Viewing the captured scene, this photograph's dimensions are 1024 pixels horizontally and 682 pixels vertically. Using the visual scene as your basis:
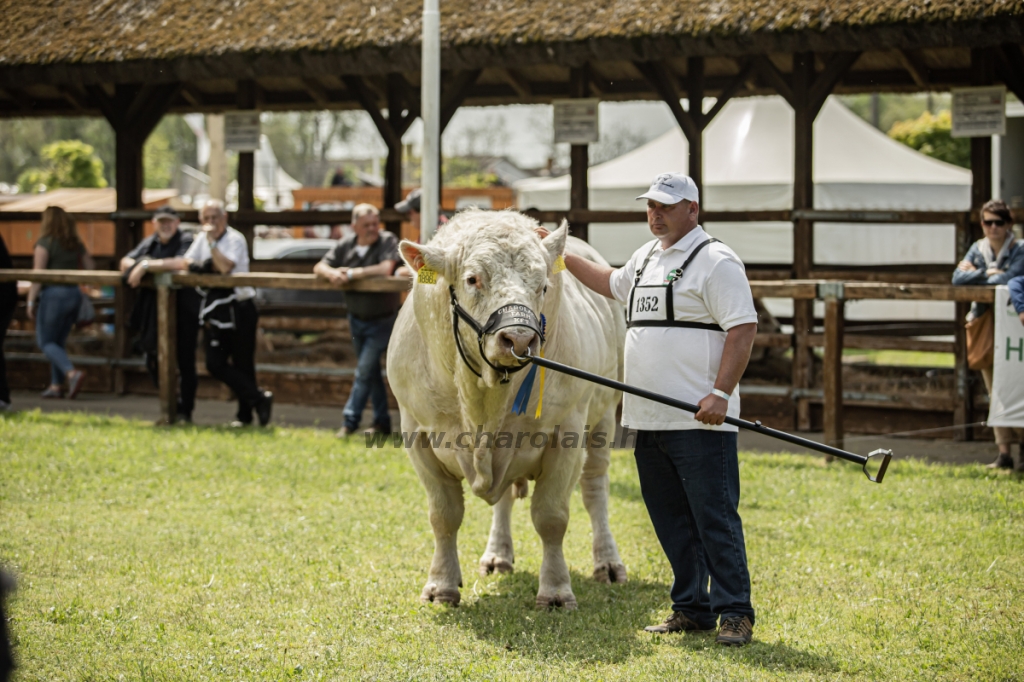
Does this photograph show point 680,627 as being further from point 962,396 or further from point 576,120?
point 576,120

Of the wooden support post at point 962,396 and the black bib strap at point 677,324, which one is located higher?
the black bib strap at point 677,324

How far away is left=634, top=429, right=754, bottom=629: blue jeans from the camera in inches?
189

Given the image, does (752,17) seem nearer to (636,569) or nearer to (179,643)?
(636,569)

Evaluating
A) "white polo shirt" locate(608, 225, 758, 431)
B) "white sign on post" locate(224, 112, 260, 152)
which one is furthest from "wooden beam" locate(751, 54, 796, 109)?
"white polo shirt" locate(608, 225, 758, 431)

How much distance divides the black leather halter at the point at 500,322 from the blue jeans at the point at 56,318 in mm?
8251

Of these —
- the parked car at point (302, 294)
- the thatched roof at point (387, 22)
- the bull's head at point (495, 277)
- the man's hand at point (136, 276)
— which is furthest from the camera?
the parked car at point (302, 294)

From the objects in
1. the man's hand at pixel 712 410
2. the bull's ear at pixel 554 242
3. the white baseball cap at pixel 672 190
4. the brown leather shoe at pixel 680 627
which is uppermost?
the white baseball cap at pixel 672 190

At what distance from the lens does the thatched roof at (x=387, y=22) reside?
984cm

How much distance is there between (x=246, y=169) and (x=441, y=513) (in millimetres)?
9290

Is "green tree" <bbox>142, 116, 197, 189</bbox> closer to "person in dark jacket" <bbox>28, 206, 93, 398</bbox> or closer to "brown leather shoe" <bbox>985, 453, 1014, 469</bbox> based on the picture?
"person in dark jacket" <bbox>28, 206, 93, 398</bbox>

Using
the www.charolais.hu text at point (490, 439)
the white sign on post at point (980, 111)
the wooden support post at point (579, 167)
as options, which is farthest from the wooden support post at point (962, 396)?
the www.charolais.hu text at point (490, 439)

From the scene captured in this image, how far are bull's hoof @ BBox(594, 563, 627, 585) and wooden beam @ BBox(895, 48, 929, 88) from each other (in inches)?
296

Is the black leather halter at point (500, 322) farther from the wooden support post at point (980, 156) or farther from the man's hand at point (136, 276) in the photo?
the wooden support post at point (980, 156)

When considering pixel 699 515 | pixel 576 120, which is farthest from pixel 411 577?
pixel 576 120
